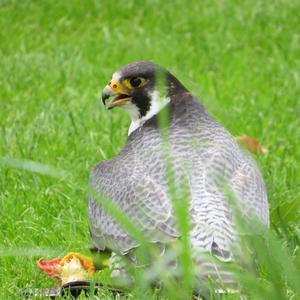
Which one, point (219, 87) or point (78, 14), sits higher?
point (78, 14)

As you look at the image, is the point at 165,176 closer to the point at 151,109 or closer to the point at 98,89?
the point at 151,109

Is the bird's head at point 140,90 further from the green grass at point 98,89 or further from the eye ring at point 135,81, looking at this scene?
the green grass at point 98,89

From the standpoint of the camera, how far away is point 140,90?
5812 millimetres

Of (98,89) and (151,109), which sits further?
(98,89)

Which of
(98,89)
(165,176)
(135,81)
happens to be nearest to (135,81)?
(135,81)

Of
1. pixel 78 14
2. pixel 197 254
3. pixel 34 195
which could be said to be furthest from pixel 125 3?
pixel 197 254

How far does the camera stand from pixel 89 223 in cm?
535

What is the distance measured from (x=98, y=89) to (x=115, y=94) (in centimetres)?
272

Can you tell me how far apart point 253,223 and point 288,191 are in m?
2.44

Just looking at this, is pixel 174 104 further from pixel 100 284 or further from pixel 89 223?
pixel 100 284

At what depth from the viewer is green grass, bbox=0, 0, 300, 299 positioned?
18.9 feet

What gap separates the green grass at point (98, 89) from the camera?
18.9ft

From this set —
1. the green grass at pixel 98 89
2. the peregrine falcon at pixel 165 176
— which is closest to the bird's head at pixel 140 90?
the peregrine falcon at pixel 165 176

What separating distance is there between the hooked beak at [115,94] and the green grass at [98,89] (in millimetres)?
411
